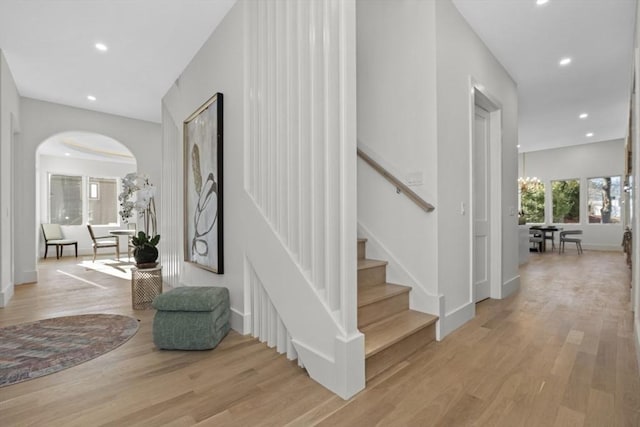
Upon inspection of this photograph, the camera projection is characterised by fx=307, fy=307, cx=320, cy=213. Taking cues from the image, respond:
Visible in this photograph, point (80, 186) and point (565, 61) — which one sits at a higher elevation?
point (565, 61)

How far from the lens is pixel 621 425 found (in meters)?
1.43

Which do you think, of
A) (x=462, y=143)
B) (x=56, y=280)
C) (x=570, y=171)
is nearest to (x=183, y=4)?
(x=462, y=143)

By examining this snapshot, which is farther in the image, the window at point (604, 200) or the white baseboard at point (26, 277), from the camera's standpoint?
the window at point (604, 200)

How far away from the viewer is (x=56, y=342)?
2.43 m

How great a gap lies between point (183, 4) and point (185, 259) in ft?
8.61

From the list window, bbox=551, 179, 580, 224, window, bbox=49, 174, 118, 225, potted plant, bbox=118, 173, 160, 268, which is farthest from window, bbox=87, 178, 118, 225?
window, bbox=551, 179, 580, 224

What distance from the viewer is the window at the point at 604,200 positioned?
8617mm

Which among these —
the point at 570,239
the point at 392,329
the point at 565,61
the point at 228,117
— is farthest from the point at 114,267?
the point at 570,239

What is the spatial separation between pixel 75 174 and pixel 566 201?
14550 millimetres

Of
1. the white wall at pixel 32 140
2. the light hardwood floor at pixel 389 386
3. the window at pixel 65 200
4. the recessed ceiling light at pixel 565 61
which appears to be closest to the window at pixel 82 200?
the window at pixel 65 200

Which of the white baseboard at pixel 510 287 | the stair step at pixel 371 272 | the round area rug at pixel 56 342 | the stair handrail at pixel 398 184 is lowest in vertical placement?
the round area rug at pixel 56 342

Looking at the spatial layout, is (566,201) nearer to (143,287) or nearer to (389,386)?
(389,386)

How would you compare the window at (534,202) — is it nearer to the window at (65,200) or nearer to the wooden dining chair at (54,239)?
the wooden dining chair at (54,239)

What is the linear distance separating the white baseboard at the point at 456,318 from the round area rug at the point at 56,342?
101 inches
